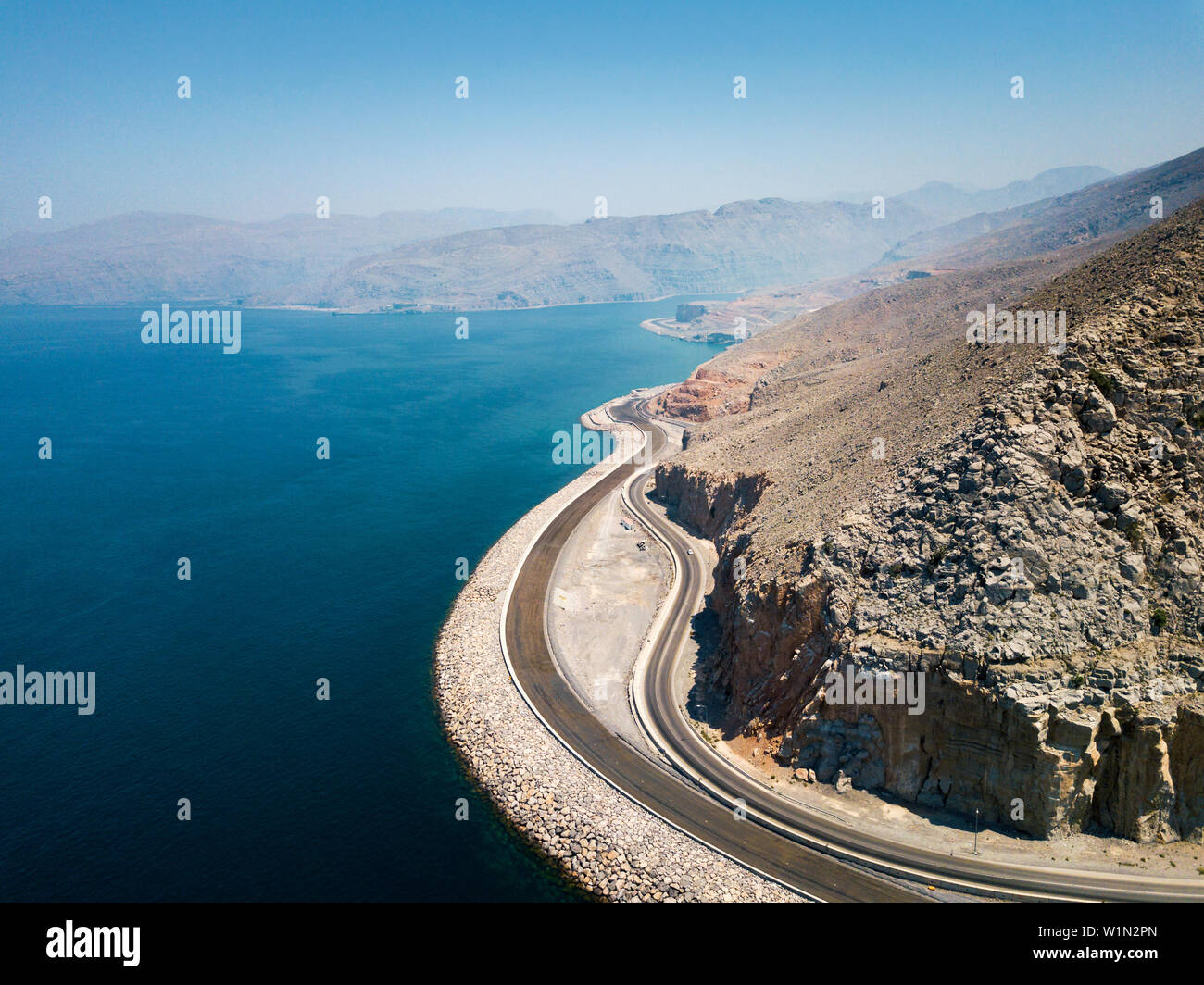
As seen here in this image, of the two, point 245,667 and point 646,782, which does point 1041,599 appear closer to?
point 646,782

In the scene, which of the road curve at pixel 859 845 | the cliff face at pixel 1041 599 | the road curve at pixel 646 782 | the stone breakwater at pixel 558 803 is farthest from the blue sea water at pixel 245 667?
the cliff face at pixel 1041 599

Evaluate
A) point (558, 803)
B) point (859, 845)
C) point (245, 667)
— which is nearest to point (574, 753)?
point (558, 803)

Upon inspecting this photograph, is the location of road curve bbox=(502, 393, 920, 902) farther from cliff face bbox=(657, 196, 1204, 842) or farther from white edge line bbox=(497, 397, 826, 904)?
cliff face bbox=(657, 196, 1204, 842)

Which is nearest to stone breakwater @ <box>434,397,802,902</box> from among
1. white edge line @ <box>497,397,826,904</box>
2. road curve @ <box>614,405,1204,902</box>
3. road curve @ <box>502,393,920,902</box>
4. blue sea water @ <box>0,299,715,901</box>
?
white edge line @ <box>497,397,826,904</box>

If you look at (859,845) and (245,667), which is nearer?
(859,845)

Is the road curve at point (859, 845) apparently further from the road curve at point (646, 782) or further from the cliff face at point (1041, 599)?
the cliff face at point (1041, 599)

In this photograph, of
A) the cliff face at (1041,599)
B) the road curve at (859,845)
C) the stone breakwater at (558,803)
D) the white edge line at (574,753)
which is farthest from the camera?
the stone breakwater at (558,803)

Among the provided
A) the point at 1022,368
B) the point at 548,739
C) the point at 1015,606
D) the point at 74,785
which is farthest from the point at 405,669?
the point at 1022,368
